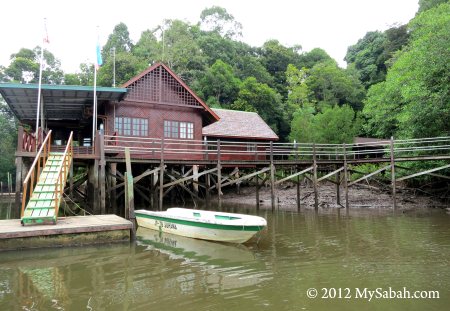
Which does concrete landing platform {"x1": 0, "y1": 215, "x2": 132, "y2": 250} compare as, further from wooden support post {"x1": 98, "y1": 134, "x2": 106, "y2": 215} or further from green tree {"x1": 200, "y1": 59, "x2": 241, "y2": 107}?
green tree {"x1": 200, "y1": 59, "x2": 241, "y2": 107}

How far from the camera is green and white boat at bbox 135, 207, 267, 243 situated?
9820 mm

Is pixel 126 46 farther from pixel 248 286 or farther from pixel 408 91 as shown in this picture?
pixel 248 286

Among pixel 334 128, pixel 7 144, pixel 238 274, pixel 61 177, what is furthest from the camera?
pixel 7 144

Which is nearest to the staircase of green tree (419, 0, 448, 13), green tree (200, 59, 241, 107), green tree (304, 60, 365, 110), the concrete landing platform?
the concrete landing platform

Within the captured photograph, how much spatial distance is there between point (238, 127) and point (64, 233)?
19972 mm

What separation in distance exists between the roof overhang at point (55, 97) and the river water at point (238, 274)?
781 centimetres

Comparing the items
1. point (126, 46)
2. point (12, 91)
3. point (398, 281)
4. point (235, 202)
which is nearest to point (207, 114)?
point (235, 202)

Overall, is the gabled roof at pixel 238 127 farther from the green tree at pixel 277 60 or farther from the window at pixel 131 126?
the green tree at pixel 277 60

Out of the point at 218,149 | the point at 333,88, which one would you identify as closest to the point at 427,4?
the point at 333,88

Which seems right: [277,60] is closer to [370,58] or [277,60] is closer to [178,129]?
[370,58]

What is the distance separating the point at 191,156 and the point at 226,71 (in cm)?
2374

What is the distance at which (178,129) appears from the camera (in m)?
20.4

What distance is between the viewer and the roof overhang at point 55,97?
49.4ft

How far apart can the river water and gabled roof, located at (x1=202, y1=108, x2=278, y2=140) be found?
15.4 meters
